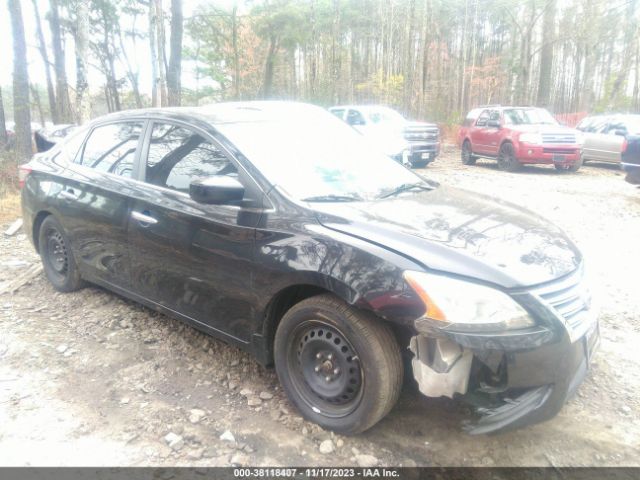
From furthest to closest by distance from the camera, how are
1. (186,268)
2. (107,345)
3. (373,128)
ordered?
(373,128), (107,345), (186,268)

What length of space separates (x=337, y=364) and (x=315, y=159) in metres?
1.42

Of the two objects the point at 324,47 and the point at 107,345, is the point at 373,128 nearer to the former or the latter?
the point at 107,345

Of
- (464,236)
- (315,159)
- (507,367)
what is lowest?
(507,367)

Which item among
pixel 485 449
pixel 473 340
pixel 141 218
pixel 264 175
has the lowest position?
pixel 485 449

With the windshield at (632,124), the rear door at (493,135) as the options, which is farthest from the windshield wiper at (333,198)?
the windshield at (632,124)

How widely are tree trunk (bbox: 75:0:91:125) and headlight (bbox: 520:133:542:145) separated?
11.7 meters

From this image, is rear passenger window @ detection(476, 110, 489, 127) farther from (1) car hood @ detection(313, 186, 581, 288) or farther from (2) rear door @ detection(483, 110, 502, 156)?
(1) car hood @ detection(313, 186, 581, 288)

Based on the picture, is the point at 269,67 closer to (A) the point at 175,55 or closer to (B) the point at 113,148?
(A) the point at 175,55

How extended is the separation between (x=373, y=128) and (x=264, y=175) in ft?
38.7

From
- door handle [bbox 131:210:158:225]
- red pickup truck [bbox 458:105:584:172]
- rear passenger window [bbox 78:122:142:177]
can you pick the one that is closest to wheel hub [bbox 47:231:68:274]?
rear passenger window [bbox 78:122:142:177]

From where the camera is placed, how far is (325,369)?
2.74m

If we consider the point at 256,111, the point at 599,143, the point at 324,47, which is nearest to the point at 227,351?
the point at 256,111

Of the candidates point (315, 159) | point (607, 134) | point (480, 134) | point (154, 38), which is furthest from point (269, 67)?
point (315, 159)

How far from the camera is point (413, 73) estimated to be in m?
24.0
